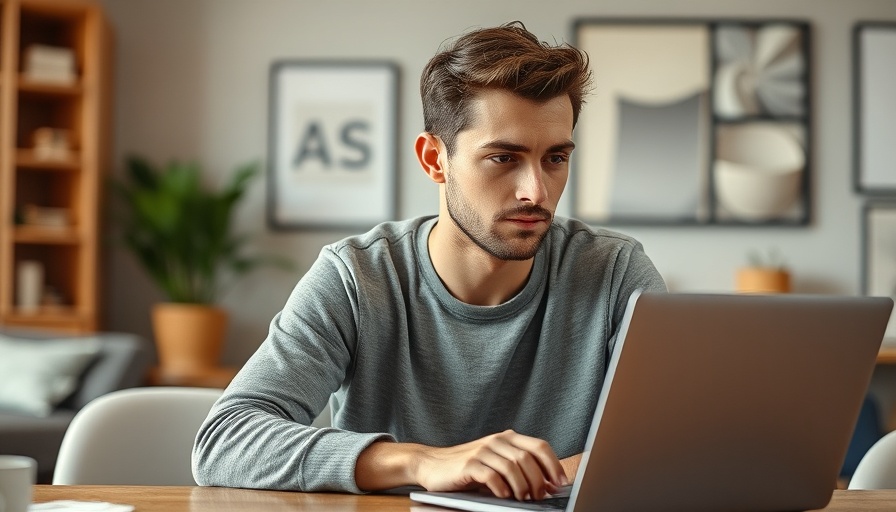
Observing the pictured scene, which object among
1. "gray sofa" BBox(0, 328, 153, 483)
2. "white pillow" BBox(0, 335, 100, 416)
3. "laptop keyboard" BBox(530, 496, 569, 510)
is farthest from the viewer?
"white pillow" BBox(0, 335, 100, 416)

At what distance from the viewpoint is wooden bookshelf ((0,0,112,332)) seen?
4152 mm

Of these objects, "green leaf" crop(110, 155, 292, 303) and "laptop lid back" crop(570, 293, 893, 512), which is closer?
"laptop lid back" crop(570, 293, 893, 512)

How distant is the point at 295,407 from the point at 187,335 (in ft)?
9.86

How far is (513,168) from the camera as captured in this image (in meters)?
1.45

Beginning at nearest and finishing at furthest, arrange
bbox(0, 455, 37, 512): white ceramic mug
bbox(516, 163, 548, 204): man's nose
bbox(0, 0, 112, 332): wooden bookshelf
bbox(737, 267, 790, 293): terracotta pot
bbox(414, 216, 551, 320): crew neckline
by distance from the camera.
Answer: bbox(0, 455, 37, 512): white ceramic mug < bbox(516, 163, 548, 204): man's nose < bbox(414, 216, 551, 320): crew neckline < bbox(0, 0, 112, 332): wooden bookshelf < bbox(737, 267, 790, 293): terracotta pot

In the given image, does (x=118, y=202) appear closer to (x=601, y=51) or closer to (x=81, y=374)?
(x=81, y=374)

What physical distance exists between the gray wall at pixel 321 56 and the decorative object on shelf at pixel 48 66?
0.34m

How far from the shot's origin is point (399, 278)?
1572mm

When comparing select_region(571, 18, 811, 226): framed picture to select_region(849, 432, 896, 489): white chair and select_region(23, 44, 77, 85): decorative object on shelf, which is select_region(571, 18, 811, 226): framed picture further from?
select_region(849, 432, 896, 489): white chair

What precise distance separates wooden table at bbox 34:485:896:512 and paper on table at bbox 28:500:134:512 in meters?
0.02

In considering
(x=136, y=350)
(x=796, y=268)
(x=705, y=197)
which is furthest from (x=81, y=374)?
(x=796, y=268)

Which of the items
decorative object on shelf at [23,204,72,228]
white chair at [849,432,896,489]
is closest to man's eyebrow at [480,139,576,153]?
white chair at [849,432,896,489]

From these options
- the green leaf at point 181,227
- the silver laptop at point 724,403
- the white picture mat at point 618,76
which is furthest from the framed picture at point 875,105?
the silver laptop at point 724,403

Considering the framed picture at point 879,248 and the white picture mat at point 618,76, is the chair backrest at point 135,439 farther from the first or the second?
the framed picture at point 879,248
